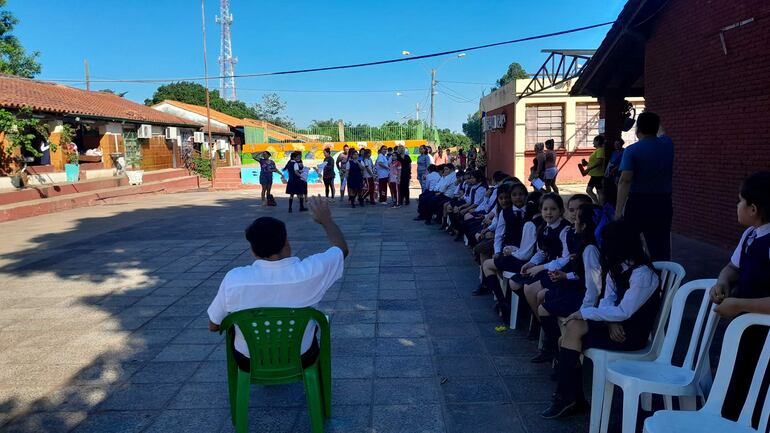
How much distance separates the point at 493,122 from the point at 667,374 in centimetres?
2130

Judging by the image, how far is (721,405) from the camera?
96.3 inches

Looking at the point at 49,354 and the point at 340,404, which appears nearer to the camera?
the point at 340,404

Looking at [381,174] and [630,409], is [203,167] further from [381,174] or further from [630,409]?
[630,409]

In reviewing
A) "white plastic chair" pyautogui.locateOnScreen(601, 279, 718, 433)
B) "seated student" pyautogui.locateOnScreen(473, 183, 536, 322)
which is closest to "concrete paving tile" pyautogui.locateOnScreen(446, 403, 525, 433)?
"white plastic chair" pyautogui.locateOnScreen(601, 279, 718, 433)

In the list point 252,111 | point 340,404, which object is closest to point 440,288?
point 340,404

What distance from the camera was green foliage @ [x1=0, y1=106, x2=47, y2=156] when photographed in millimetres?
15289

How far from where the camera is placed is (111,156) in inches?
895

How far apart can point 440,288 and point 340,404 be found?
2965 mm

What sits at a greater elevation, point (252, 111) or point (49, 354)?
point (252, 111)

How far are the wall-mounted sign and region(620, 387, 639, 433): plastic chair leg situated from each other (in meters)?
19.7

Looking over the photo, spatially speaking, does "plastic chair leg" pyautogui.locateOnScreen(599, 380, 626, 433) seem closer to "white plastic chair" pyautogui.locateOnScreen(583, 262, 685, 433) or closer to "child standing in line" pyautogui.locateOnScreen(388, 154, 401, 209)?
"white plastic chair" pyautogui.locateOnScreen(583, 262, 685, 433)

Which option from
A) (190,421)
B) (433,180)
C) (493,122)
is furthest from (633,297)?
(493,122)

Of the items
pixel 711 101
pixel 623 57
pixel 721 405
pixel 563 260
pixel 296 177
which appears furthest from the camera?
pixel 296 177

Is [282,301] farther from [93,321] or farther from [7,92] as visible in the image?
[7,92]
